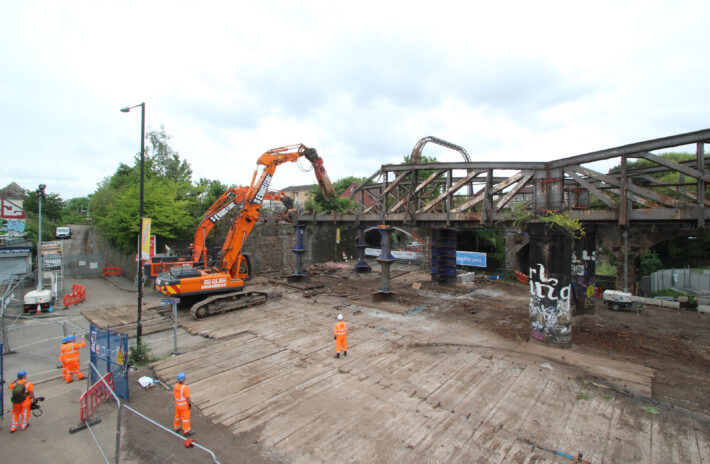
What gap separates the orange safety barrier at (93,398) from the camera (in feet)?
22.5

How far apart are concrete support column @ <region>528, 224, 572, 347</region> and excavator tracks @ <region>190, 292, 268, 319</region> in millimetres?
11998

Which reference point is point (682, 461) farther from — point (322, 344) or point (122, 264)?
point (122, 264)

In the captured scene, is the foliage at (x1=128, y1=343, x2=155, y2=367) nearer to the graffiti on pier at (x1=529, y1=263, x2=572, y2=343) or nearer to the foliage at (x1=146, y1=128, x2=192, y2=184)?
the graffiti on pier at (x1=529, y1=263, x2=572, y2=343)

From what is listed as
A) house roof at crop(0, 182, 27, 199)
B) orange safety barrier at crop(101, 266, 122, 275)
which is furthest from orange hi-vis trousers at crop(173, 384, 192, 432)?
house roof at crop(0, 182, 27, 199)

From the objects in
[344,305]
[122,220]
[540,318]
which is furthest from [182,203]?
[540,318]

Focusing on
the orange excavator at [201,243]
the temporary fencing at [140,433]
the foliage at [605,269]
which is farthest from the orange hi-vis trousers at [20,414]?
the foliage at [605,269]

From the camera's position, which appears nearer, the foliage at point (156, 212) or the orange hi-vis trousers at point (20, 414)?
the orange hi-vis trousers at point (20, 414)

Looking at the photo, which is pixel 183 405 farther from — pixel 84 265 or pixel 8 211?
pixel 84 265

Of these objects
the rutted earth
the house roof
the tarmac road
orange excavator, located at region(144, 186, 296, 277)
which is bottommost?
the tarmac road

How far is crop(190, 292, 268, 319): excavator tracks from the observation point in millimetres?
→ 14025

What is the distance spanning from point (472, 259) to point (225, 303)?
60.9ft

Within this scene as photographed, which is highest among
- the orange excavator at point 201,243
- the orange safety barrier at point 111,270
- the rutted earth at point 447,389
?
the orange excavator at point 201,243

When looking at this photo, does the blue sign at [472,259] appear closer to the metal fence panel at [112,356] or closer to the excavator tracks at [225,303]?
the excavator tracks at [225,303]

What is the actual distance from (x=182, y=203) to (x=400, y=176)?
1661 centimetres
